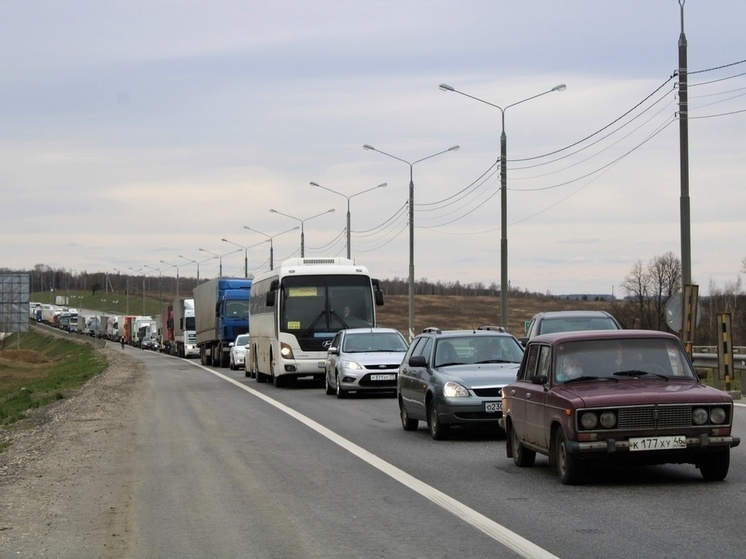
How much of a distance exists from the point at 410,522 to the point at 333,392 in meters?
20.1

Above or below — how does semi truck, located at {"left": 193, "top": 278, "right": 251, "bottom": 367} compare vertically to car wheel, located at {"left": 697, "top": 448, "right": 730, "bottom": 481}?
above

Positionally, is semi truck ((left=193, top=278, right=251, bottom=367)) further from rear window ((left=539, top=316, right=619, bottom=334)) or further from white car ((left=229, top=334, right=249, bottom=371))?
rear window ((left=539, top=316, right=619, bottom=334))

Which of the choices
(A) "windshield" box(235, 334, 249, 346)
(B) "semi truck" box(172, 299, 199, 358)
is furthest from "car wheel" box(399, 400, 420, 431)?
(B) "semi truck" box(172, 299, 199, 358)

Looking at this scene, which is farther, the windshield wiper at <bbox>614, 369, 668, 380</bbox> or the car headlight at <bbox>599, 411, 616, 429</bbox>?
the windshield wiper at <bbox>614, 369, 668, 380</bbox>

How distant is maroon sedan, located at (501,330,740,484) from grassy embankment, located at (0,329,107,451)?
54.8ft

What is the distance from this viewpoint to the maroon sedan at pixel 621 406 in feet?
35.8

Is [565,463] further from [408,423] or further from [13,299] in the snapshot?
[13,299]

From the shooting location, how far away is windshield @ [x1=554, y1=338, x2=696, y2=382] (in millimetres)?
11789

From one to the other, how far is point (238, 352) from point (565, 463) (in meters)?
41.1

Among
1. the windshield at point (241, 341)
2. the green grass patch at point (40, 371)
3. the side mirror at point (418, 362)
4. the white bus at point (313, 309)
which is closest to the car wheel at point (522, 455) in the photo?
the side mirror at point (418, 362)

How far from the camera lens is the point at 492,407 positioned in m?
16.4

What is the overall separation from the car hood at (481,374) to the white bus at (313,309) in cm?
1570

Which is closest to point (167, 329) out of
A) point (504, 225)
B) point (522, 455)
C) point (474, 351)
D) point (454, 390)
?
point (504, 225)

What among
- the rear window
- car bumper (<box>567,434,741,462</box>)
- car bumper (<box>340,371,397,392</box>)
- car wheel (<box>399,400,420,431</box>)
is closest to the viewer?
car bumper (<box>567,434,741,462</box>)
